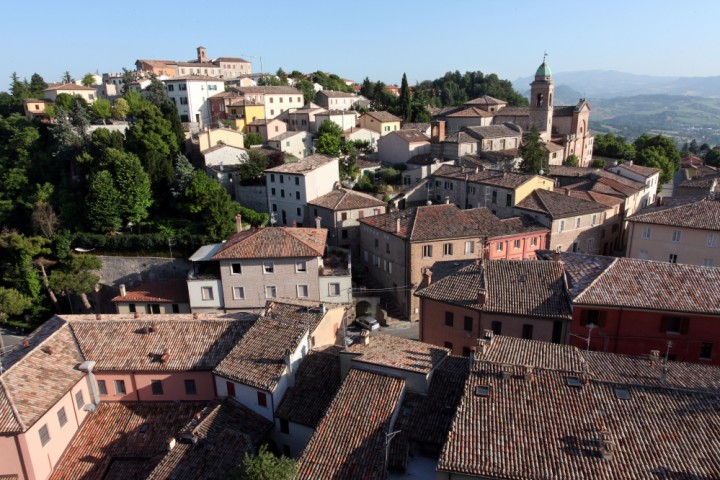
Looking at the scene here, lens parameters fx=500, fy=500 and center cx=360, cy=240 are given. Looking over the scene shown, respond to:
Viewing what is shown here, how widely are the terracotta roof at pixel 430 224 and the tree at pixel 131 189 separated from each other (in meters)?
25.0

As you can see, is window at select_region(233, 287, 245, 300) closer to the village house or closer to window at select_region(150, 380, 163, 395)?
window at select_region(150, 380, 163, 395)

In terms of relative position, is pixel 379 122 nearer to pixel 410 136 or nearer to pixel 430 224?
pixel 410 136

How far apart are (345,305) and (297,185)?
16819mm

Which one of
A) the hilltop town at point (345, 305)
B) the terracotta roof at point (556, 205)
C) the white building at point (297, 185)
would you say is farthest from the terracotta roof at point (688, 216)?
the white building at point (297, 185)

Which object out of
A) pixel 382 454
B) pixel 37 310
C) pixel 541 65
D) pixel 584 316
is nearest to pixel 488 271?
pixel 584 316

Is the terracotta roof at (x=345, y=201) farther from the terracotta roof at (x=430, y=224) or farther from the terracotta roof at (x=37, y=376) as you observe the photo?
the terracotta roof at (x=37, y=376)

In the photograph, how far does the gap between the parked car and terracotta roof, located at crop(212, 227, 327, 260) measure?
22.6ft

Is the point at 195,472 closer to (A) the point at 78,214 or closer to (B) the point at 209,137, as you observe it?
(A) the point at 78,214

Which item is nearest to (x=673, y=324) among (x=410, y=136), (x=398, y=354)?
(x=398, y=354)

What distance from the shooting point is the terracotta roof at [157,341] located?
88.9 feet

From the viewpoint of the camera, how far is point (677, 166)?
8375cm

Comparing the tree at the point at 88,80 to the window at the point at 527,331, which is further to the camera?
the tree at the point at 88,80

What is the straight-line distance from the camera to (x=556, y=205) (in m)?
46.8

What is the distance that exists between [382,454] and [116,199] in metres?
43.6
